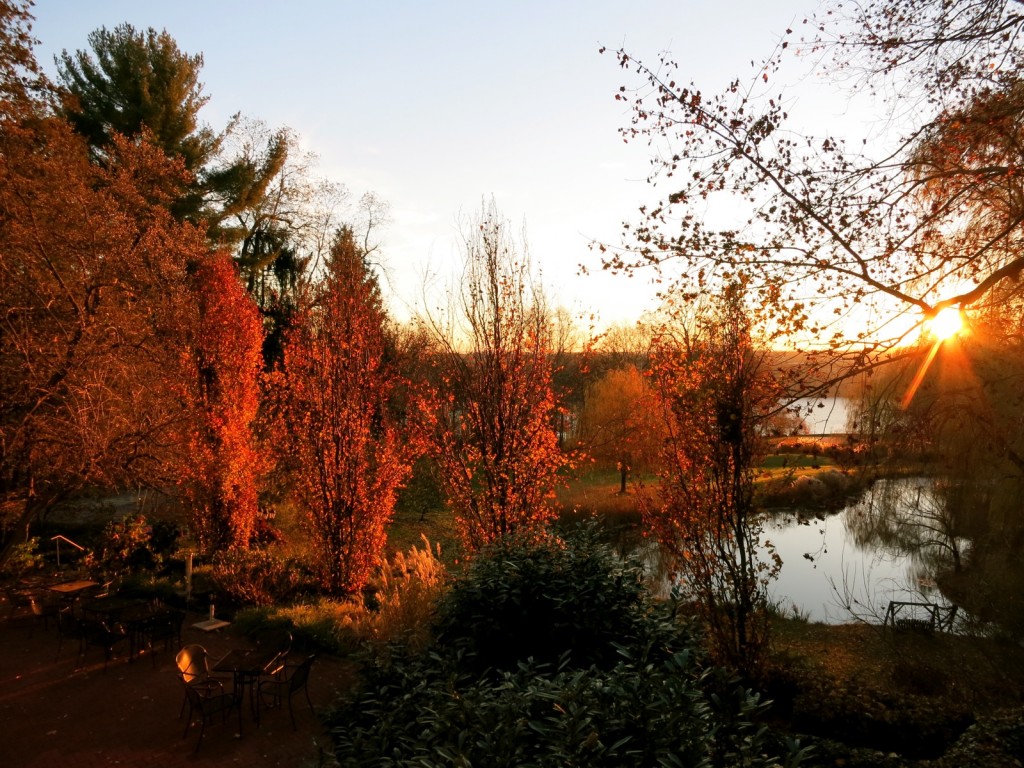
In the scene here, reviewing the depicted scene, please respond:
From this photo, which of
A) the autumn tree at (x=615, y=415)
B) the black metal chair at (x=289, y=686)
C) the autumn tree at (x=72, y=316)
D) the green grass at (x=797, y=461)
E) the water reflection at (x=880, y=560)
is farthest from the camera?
the autumn tree at (x=615, y=415)

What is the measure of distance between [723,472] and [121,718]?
7.12 m

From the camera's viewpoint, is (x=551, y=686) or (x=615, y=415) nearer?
(x=551, y=686)

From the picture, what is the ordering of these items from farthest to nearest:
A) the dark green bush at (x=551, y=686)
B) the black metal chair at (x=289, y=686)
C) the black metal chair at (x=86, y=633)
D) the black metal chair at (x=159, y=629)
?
the black metal chair at (x=159, y=629) → the black metal chair at (x=86, y=633) → the black metal chair at (x=289, y=686) → the dark green bush at (x=551, y=686)

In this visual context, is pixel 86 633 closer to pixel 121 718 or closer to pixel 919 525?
pixel 121 718

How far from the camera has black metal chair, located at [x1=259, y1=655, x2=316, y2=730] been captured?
680 centimetres

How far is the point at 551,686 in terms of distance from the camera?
3359 mm

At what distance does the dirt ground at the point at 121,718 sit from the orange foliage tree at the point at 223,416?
191 inches

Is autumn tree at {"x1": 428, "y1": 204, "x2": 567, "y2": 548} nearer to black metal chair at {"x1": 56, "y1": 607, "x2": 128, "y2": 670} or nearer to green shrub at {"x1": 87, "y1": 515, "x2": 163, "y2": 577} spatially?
black metal chair at {"x1": 56, "y1": 607, "x2": 128, "y2": 670}

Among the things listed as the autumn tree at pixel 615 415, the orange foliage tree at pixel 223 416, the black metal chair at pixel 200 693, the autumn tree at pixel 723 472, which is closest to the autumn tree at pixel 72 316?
the orange foliage tree at pixel 223 416

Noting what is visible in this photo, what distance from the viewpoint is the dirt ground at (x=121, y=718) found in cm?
614

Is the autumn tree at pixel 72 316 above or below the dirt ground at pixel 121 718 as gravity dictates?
above

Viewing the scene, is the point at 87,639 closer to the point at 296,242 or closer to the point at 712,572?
the point at 712,572

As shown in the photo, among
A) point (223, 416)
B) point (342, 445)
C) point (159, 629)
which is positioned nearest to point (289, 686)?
point (159, 629)

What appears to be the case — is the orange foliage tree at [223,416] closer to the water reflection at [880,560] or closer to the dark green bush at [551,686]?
the water reflection at [880,560]
